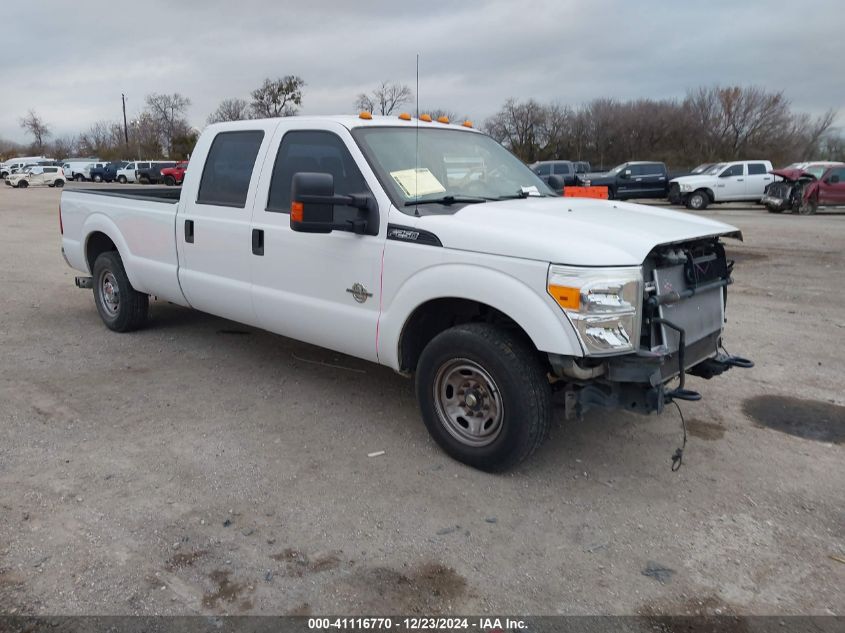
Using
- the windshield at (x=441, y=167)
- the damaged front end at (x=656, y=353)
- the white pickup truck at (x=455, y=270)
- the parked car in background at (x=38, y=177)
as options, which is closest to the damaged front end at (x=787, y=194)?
the windshield at (x=441, y=167)

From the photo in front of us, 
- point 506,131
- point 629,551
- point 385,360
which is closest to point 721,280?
point 629,551

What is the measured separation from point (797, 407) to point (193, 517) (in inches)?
167

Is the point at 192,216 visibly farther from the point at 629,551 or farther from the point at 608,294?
the point at 629,551

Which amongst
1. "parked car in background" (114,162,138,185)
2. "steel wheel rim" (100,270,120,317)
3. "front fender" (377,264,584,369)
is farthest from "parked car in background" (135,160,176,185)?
"front fender" (377,264,584,369)

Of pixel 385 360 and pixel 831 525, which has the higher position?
pixel 385 360

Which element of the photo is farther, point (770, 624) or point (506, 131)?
point (506, 131)

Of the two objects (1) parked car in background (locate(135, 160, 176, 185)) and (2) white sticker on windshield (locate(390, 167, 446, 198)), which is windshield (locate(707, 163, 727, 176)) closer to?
(2) white sticker on windshield (locate(390, 167, 446, 198))

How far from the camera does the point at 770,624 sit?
9.14 feet

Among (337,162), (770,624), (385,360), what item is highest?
(337,162)

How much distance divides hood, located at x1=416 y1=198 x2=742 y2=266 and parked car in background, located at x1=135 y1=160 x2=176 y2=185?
154 feet

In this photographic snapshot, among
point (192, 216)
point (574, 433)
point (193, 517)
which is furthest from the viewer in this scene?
point (192, 216)

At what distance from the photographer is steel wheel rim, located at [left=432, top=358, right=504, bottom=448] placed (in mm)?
3875

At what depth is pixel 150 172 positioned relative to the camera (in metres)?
47.7

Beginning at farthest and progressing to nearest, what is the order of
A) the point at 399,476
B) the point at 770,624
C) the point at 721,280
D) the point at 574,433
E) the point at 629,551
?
the point at 574,433
the point at 721,280
the point at 399,476
the point at 629,551
the point at 770,624
